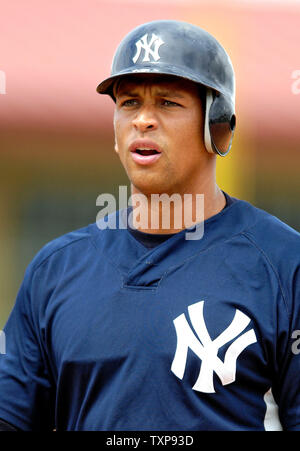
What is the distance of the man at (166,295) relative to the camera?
5.93ft

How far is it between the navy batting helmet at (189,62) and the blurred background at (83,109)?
3.80 m

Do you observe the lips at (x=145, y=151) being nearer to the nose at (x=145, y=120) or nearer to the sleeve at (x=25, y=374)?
the nose at (x=145, y=120)

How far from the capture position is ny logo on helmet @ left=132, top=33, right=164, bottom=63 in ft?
6.61

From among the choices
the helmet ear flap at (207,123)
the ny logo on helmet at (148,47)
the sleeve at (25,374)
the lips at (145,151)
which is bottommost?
the sleeve at (25,374)

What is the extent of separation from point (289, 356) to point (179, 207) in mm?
523

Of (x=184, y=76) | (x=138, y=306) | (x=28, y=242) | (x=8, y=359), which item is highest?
(x=184, y=76)

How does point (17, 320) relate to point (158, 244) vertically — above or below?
below

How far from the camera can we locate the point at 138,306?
1906mm

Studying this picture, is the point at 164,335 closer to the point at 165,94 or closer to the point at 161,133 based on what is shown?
the point at 161,133

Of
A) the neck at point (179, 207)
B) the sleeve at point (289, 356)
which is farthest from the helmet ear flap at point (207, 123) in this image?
the sleeve at point (289, 356)

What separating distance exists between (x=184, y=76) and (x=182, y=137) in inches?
6.5
